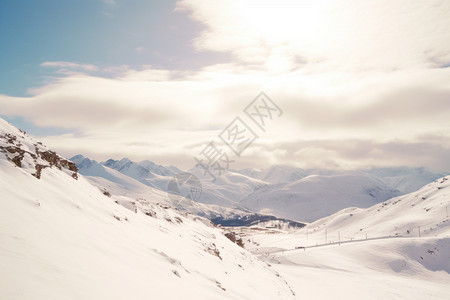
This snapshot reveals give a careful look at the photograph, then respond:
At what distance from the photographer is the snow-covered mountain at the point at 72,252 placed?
28.6 ft

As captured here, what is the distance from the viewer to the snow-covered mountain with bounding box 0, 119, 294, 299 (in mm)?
8711

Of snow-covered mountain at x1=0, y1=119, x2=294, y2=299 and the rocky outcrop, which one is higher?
the rocky outcrop

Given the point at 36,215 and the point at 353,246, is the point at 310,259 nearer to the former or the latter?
the point at 353,246

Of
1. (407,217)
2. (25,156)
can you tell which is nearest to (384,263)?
(407,217)

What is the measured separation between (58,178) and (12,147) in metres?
3.72

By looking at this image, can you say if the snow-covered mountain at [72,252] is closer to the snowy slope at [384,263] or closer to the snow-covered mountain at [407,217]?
the snowy slope at [384,263]

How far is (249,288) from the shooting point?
2270 centimetres

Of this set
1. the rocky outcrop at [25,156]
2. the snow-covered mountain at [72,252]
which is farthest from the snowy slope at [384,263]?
the rocky outcrop at [25,156]

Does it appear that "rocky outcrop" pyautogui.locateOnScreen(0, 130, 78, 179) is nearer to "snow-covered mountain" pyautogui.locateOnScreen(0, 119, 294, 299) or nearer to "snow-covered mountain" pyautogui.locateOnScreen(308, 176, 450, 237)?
"snow-covered mountain" pyautogui.locateOnScreen(0, 119, 294, 299)

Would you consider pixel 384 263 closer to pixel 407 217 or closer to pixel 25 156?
pixel 407 217

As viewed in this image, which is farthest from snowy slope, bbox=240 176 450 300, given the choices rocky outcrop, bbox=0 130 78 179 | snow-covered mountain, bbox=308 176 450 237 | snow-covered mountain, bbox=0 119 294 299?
rocky outcrop, bbox=0 130 78 179

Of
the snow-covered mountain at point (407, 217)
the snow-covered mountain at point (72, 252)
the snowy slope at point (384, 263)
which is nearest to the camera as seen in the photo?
the snow-covered mountain at point (72, 252)

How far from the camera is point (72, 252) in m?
11.5

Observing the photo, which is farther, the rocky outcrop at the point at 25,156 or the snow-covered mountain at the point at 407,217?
the snow-covered mountain at the point at 407,217
